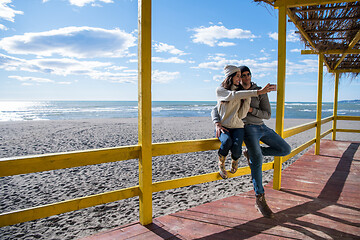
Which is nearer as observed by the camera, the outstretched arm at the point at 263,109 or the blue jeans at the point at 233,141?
the blue jeans at the point at 233,141

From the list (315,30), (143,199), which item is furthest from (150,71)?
(315,30)

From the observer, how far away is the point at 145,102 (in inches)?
89.0

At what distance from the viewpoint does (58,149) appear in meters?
8.82

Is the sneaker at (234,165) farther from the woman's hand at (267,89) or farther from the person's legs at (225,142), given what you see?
the woman's hand at (267,89)

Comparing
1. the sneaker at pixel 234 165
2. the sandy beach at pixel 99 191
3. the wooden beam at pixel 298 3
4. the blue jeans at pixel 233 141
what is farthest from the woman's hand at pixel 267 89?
the sandy beach at pixel 99 191

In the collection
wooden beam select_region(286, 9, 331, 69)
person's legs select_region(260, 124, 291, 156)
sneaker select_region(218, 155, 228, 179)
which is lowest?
sneaker select_region(218, 155, 228, 179)

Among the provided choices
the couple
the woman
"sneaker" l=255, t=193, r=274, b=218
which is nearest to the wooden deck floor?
"sneaker" l=255, t=193, r=274, b=218

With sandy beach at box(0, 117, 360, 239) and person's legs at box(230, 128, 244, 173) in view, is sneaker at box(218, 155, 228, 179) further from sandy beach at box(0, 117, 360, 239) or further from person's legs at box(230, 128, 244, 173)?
sandy beach at box(0, 117, 360, 239)

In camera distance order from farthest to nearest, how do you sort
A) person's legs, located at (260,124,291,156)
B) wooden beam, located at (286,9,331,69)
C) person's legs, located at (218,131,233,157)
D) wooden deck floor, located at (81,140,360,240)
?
1. wooden beam, located at (286,9,331,69)
2. person's legs, located at (260,124,291,156)
3. person's legs, located at (218,131,233,157)
4. wooden deck floor, located at (81,140,360,240)

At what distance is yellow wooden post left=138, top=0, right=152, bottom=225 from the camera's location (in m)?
2.23

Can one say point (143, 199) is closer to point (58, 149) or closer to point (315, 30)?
point (315, 30)

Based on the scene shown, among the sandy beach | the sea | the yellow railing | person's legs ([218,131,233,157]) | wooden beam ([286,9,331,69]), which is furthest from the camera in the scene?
the sea

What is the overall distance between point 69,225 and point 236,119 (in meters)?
2.79

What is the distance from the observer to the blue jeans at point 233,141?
243 cm
